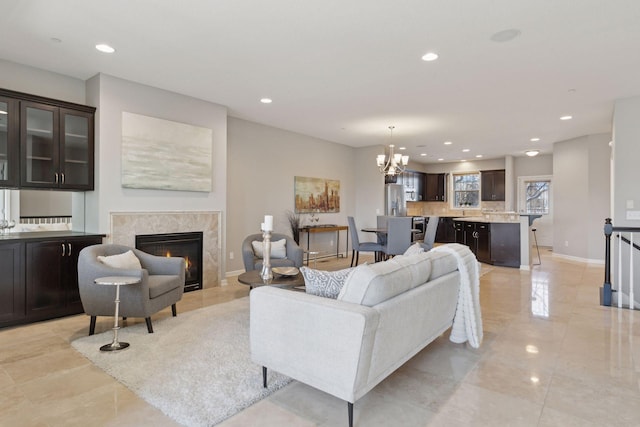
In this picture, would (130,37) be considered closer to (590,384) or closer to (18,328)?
(18,328)

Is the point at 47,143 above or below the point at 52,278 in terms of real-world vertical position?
above

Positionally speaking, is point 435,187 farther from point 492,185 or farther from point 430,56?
point 430,56

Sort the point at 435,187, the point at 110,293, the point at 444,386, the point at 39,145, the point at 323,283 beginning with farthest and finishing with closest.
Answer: the point at 435,187, the point at 39,145, the point at 110,293, the point at 444,386, the point at 323,283

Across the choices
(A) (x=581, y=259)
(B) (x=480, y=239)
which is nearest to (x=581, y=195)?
(A) (x=581, y=259)

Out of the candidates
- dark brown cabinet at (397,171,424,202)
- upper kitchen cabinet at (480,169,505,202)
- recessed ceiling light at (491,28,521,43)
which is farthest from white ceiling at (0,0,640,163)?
dark brown cabinet at (397,171,424,202)

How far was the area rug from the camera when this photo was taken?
2189 millimetres

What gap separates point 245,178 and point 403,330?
→ 4695 millimetres

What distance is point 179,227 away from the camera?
4879 millimetres

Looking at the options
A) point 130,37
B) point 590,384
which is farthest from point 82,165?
point 590,384

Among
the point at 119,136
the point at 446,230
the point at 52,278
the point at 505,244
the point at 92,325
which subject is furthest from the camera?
the point at 446,230

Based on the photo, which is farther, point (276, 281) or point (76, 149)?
point (76, 149)

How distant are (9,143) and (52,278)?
1.48m

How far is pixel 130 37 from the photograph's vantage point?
3252 mm

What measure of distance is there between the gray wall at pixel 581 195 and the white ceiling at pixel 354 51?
1.89 m
